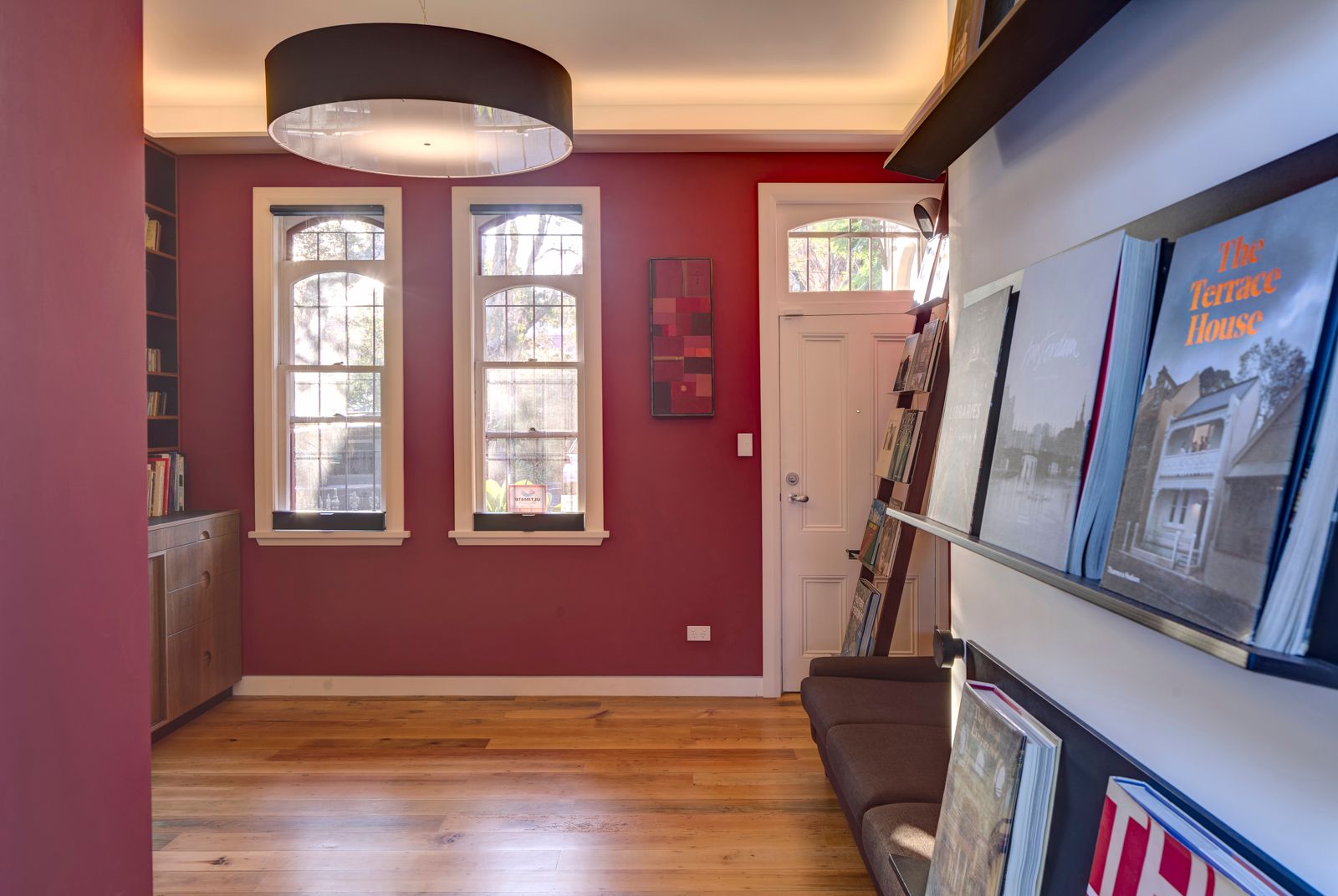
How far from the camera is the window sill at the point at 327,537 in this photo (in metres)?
4.37

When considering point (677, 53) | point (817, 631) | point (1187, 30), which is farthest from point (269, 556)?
point (1187, 30)

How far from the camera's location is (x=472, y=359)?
4387 mm

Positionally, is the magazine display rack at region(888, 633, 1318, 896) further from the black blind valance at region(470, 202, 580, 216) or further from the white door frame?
the black blind valance at region(470, 202, 580, 216)

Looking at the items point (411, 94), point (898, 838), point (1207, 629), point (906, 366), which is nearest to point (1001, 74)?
point (1207, 629)

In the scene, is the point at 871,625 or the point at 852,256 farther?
the point at 852,256

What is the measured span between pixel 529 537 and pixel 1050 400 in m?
3.60

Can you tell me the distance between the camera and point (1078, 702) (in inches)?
43.6

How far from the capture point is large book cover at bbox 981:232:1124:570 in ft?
3.08

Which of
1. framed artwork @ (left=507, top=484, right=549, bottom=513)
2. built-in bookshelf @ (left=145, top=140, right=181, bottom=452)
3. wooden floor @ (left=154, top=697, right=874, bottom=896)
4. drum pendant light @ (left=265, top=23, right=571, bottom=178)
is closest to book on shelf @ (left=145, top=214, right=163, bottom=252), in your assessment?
built-in bookshelf @ (left=145, top=140, right=181, bottom=452)

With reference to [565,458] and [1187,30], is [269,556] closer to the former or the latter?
[565,458]

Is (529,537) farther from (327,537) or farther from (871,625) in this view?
(871,625)

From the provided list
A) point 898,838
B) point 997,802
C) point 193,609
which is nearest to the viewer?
point 997,802

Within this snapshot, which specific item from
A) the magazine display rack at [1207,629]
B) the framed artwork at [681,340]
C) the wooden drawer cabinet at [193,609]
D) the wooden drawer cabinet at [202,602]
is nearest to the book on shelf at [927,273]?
the framed artwork at [681,340]

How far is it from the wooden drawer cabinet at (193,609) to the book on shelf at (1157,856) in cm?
389
